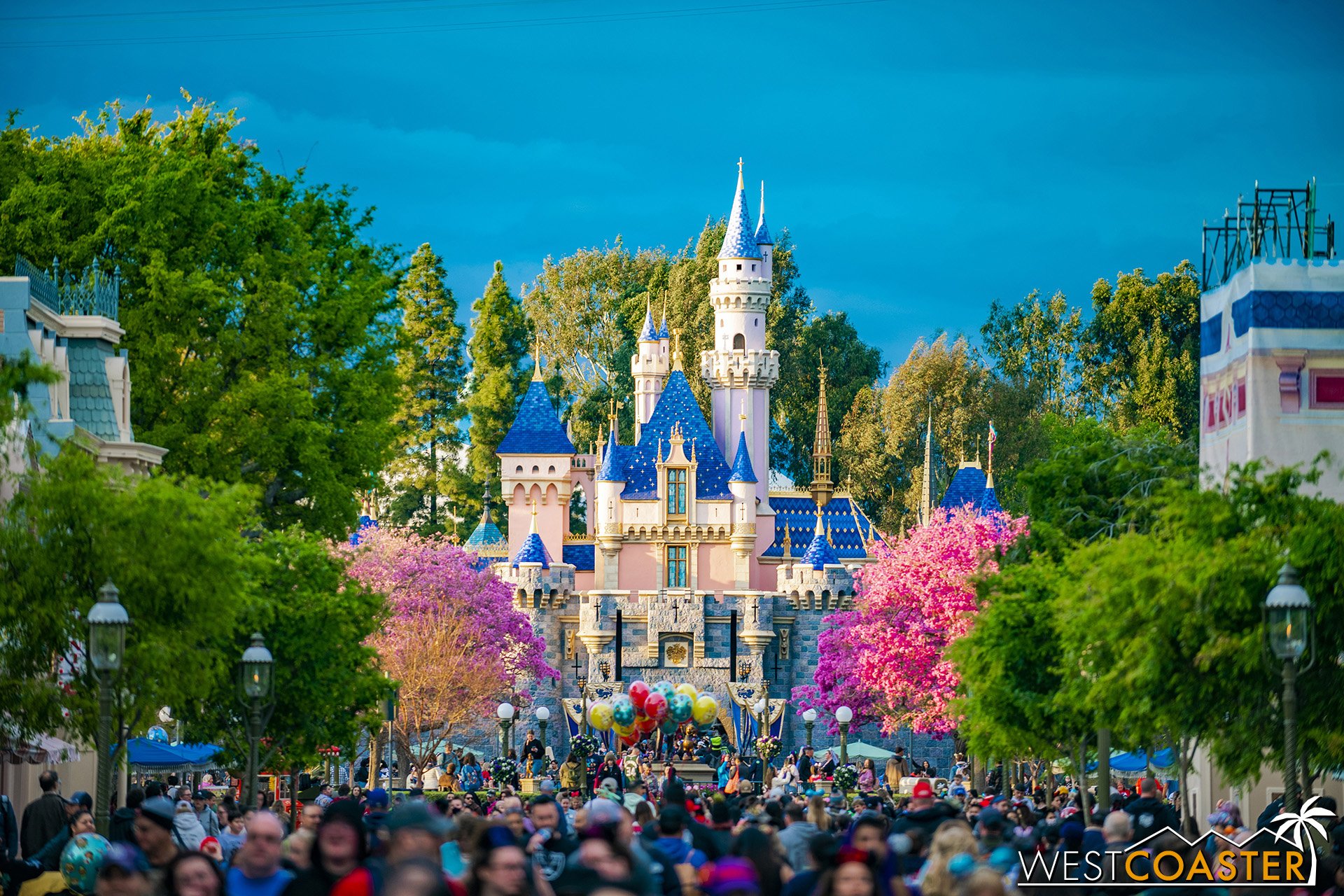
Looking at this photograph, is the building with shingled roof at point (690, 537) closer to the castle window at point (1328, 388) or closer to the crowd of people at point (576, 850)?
the castle window at point (1328, 388)

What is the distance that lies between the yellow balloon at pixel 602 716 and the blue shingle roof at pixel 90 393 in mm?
24725

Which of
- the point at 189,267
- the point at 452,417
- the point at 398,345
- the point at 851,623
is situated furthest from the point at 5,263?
the point at 452,417

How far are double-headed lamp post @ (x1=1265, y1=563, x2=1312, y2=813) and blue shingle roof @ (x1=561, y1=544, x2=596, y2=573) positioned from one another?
59.2 m

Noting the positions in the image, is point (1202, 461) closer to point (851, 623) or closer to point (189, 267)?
point (189, 267)

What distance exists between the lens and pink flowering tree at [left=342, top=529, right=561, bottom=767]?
61.4 m

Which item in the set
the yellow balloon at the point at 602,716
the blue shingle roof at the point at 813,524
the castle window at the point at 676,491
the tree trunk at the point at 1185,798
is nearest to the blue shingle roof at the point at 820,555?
the blue shingle roof at the point at 813,524

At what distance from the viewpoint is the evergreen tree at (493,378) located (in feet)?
282

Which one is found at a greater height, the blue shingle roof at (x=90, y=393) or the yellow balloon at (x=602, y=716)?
the blue shingle roof at (x=90, y=393)

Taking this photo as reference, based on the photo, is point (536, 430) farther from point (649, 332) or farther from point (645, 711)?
point (645, 711)

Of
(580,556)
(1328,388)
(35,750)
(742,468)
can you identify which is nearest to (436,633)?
(580,556)

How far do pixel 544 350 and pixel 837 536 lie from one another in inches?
892

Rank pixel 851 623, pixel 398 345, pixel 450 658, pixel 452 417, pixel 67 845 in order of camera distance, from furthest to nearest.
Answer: pixel 452 417 → pixel 851 623 → pixel 450 658 → pixel 398 345 → pixel 67 845

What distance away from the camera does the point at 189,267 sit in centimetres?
3931

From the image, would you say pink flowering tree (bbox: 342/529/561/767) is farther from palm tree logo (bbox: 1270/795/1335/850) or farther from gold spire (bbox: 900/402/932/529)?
palm tree logo (bbox: 1270/795/1335/850)
